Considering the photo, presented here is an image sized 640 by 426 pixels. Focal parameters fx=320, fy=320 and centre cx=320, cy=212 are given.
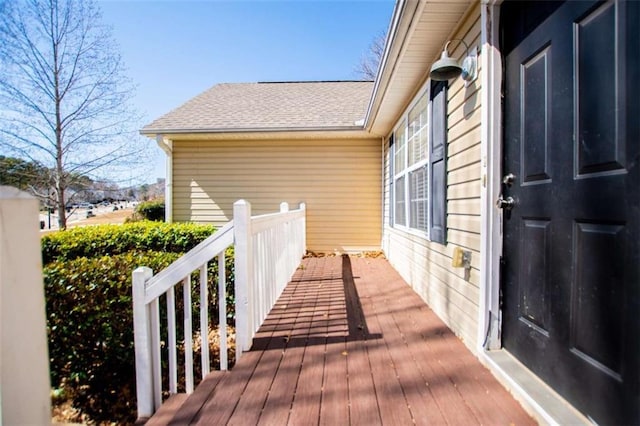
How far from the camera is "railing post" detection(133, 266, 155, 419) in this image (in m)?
1.80

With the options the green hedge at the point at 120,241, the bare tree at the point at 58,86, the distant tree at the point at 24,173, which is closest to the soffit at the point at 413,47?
the green hedge at the point at 120,241

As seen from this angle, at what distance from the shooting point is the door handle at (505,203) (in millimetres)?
1837

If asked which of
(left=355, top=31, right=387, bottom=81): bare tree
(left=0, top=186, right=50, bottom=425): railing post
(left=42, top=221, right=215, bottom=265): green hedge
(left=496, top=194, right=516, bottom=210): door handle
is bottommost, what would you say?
(left=42, top=221, right=215, bottom=265): green hedge

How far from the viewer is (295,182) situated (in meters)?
6.75

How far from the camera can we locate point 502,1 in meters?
1.93

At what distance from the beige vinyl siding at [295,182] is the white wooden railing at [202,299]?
391cm

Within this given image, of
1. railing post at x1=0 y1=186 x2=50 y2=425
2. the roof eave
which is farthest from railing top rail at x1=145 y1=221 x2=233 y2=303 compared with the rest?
the roof eave

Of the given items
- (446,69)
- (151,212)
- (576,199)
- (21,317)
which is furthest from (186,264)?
(151,212)

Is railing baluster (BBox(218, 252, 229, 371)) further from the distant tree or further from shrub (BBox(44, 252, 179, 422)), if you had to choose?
the distant tree

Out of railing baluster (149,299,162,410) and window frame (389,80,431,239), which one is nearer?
railing baluster (149,299,162,410)

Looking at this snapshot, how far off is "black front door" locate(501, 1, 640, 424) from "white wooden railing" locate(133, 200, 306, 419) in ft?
5.43

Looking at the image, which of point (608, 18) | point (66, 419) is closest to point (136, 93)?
point (66, 419)

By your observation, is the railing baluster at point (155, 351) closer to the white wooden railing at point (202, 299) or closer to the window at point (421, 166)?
the white wooden railing at point (202, 299)

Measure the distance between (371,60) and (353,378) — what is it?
1519 cm
